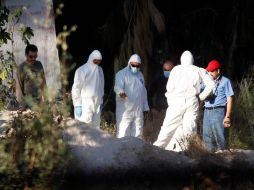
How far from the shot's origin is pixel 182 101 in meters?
12.4

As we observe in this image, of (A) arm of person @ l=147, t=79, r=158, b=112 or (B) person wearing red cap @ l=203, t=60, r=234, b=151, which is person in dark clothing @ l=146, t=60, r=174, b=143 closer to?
(A) arm of person @ l=147, t=79, r=158, b=112

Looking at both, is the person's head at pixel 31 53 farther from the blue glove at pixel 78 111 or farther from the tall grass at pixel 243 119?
the tall grass at pixel 243 119

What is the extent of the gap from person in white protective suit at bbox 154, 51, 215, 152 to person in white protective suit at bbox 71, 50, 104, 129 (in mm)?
1215

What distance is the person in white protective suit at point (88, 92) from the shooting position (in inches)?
516

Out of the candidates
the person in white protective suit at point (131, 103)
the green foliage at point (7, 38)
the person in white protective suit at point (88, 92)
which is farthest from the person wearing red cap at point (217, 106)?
the green foliage at point (7, 38)

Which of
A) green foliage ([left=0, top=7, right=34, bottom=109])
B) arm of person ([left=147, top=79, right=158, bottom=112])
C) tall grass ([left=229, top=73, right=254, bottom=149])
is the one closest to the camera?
green foliage ([left=0, top=7, right=34, bottom=109])

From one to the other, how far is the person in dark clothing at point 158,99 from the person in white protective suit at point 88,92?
107cm

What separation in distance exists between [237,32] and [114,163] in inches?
383

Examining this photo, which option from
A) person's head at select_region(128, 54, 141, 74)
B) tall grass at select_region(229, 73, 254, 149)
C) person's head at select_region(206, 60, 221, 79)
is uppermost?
person's head at select_region(128, 54, 141, 74)

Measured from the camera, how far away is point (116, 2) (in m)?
17.1

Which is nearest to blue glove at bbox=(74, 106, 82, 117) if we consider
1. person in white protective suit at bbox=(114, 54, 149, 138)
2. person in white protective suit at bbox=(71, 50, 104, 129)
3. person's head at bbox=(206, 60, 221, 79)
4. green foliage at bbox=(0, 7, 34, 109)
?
person in white protective suit at bbox=(71, 50, 104, 129)

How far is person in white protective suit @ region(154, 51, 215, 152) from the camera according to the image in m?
12.3

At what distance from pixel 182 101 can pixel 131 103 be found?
1.11m

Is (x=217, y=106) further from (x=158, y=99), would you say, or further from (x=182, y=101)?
(x=158, y=99)
